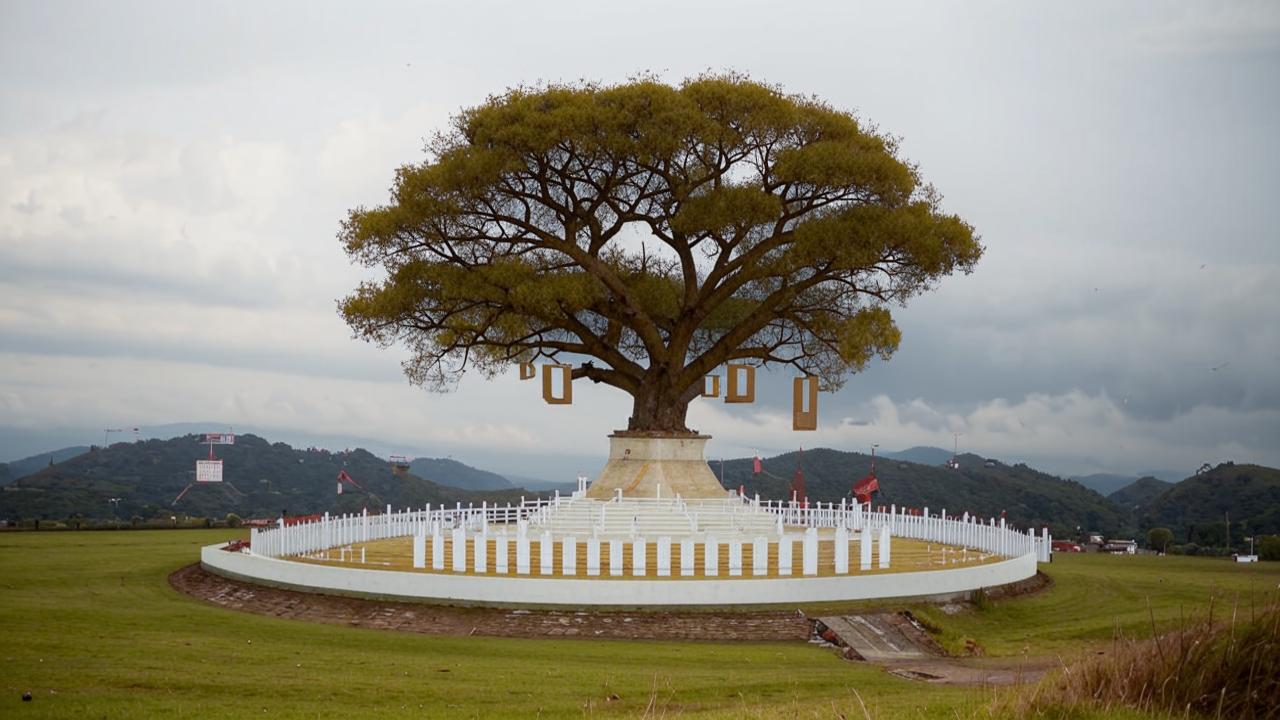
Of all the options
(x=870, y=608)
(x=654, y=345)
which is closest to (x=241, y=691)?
(x=870, y=608)

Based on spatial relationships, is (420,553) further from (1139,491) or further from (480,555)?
(1139,491)

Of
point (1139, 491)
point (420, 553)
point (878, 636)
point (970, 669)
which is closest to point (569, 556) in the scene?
point (420, 553)

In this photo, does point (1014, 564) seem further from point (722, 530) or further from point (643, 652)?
point (643, 652)

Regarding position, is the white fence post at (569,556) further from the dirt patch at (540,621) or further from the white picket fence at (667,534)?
the dirt patch at (540,621)

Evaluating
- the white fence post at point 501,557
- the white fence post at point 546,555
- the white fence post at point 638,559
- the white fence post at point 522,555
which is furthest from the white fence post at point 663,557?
the white fence post at point 501,557

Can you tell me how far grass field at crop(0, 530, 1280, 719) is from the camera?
49.4 ft

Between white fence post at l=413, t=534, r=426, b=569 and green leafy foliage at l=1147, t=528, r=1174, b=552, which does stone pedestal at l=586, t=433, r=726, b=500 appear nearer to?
white fence post at l=413, t=534, r=426, b=569

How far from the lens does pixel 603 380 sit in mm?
41406

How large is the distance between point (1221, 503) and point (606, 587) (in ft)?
226

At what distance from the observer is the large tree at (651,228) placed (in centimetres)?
3688

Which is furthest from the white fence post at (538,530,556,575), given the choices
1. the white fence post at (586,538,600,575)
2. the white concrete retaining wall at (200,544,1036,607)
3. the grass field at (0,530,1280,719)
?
the grass field at (0,530,1280,719)

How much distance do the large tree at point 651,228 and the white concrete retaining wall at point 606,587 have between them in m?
11.9

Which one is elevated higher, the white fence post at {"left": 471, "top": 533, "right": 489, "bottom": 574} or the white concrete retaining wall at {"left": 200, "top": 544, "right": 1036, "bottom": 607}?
the white fence post at {"left": 471, "top": 533, "right": 489, "bottom": 574}

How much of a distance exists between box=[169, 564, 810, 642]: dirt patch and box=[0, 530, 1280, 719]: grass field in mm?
711
